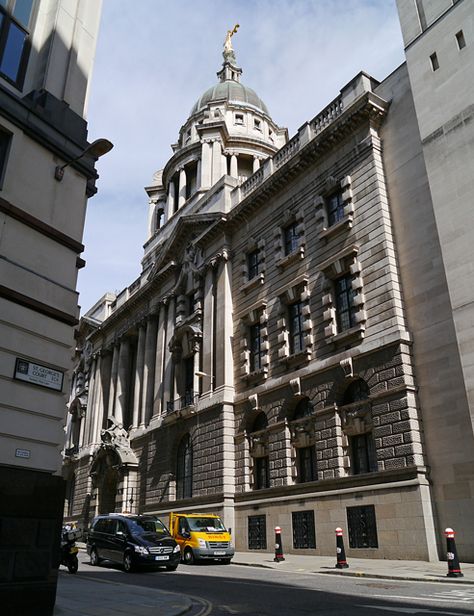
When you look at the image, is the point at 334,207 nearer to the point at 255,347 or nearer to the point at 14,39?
the point at 255,347

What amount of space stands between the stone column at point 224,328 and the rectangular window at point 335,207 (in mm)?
8424

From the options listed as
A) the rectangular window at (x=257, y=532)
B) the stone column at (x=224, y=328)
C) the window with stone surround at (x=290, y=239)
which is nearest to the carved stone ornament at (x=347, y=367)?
the window with stone surround at (x=290, y=239)

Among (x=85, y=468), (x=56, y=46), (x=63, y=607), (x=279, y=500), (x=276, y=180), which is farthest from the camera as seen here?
(x=85, y=468)

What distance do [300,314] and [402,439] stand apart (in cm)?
898

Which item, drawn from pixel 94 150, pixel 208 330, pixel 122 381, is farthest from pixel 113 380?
pixel 94 150

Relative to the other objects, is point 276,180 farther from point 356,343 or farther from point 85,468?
point 85,468

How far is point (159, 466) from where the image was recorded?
34844mm

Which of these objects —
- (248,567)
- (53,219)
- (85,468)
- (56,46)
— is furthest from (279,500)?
(85,468)

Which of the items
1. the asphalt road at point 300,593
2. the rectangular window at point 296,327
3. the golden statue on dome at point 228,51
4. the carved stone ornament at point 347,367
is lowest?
the asphalt road at point 300,593

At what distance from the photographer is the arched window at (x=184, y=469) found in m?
32.1

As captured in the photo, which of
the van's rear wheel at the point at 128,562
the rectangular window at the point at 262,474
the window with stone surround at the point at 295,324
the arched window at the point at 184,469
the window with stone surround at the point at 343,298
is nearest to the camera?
the van's rear wheel at the point at 128,562

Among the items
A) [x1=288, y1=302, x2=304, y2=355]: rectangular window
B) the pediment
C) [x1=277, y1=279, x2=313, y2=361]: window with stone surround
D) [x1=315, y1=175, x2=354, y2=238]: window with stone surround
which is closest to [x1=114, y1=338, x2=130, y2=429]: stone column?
the pediment

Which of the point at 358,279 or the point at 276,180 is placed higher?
the point at 276,180

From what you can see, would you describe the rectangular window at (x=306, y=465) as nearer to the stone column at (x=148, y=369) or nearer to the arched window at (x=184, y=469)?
the arched window at (x=184, y=469)
